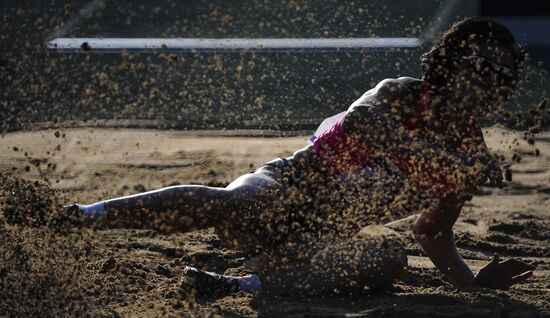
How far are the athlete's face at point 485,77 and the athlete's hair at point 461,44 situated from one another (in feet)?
0.10

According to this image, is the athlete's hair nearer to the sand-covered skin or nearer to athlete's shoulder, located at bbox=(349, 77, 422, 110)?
athlete's shoulder, located at bbox=(349, 77, 422, 110)

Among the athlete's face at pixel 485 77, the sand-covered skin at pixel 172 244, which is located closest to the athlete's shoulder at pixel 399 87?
the athlete's face at pixel 485 77

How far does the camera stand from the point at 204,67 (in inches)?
371

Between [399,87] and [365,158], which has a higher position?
[399,87]

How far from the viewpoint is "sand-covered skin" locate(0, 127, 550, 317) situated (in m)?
4.48

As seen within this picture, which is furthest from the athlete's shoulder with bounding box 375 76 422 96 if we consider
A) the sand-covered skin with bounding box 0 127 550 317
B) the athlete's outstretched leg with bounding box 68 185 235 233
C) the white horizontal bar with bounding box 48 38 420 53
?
the white horizontal bar with bounding box 48 38 420 53

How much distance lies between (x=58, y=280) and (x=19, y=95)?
13.8ft

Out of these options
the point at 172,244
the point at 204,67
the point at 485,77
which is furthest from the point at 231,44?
the point at 485,77

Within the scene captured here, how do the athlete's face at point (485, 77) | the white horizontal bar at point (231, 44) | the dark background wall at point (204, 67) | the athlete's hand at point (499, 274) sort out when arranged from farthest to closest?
the white horizontal bar at point (231, 44), the dark background wall at point (204, 67), the athlete's hand at point (499, 274), the athlete's face at point (485, 77)

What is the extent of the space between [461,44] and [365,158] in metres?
0.60

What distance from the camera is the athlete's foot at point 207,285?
465 centimetres

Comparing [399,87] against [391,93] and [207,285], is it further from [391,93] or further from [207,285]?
[207,285]

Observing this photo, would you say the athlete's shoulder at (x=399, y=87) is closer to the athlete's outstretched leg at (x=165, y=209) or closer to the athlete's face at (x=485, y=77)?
the athlete's face at (x=485, y=77)

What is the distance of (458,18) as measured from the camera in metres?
11.4
